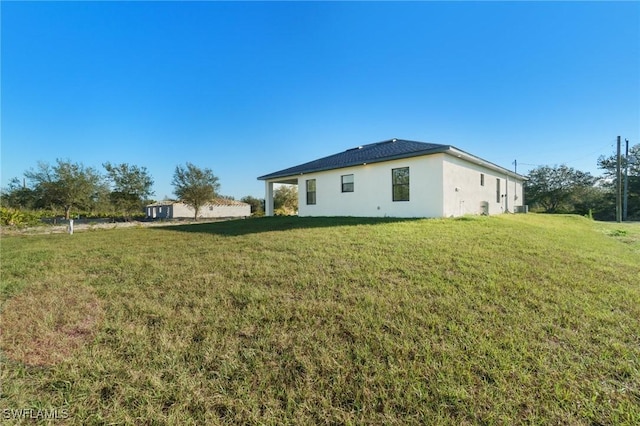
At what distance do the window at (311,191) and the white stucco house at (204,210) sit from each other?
76.9ft

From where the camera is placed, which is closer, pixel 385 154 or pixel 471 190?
pixel 385 154

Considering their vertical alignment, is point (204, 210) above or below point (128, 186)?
below

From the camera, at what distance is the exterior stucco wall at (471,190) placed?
32.8ft

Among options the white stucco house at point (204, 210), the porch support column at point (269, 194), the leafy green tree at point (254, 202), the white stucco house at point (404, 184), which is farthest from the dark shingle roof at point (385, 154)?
the leafy green tree at point (254, 202)

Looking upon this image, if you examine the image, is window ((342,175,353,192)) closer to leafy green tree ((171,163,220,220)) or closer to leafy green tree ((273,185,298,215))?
leafy green tree ((171,163,220,220))

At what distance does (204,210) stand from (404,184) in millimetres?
31259

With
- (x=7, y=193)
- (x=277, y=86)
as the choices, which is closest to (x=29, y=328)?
(x=277, y=86)

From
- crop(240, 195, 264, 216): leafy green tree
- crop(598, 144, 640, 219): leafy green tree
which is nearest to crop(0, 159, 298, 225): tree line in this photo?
crop(240, 195, 264, 216): leafy green tree

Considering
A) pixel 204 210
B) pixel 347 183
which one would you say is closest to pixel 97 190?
pixel 204 210

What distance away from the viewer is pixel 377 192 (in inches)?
450

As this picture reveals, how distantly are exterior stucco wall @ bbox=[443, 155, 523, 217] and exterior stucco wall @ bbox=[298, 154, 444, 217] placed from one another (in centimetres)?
44

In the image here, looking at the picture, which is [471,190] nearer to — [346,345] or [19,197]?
[346,345]

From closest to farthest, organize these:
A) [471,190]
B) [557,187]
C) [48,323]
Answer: [48,323]
[471,190]
[557,187]

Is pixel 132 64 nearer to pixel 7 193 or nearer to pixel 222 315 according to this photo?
pixel 222 315
